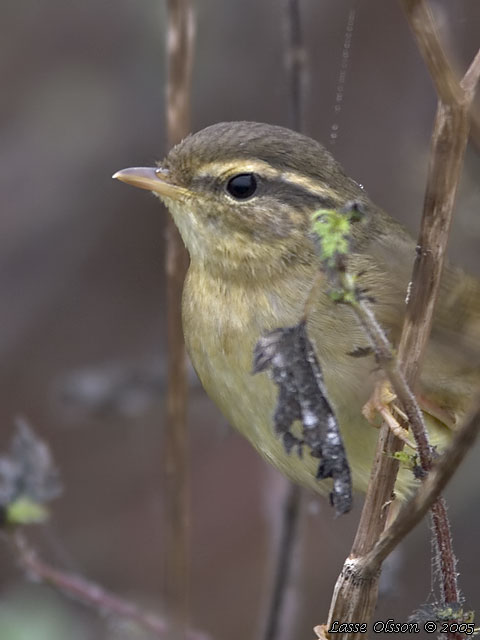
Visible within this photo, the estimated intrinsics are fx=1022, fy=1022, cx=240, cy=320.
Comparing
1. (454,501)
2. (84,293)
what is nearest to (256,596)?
(454,501)

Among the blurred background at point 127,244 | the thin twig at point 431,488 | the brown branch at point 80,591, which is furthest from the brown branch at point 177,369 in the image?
the blurred background at point 127,244

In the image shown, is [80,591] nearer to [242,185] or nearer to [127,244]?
[242,185]

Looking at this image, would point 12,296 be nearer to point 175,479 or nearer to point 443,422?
point 175,479

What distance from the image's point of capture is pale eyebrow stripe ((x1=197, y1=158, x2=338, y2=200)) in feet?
10.6

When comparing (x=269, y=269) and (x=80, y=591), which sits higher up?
(x=269, y=269)

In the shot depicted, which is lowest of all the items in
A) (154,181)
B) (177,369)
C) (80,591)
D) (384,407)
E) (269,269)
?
(80,591)

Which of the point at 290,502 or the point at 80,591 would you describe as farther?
the point at 290,502

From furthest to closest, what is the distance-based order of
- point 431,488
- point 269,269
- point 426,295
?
point 269,269, point 426,295, point 431,488

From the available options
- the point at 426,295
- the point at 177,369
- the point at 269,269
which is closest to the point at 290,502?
the point at 177,369

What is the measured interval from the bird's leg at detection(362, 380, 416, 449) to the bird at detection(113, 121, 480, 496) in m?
0.29

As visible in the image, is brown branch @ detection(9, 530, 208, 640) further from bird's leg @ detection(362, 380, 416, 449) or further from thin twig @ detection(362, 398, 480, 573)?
thin twig @ detection(362, 398, 480, 573)

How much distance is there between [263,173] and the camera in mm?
3242

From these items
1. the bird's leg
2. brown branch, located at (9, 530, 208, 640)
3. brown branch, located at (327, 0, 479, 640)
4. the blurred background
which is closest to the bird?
the bird's leg

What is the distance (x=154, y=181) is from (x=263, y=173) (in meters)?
0.35
